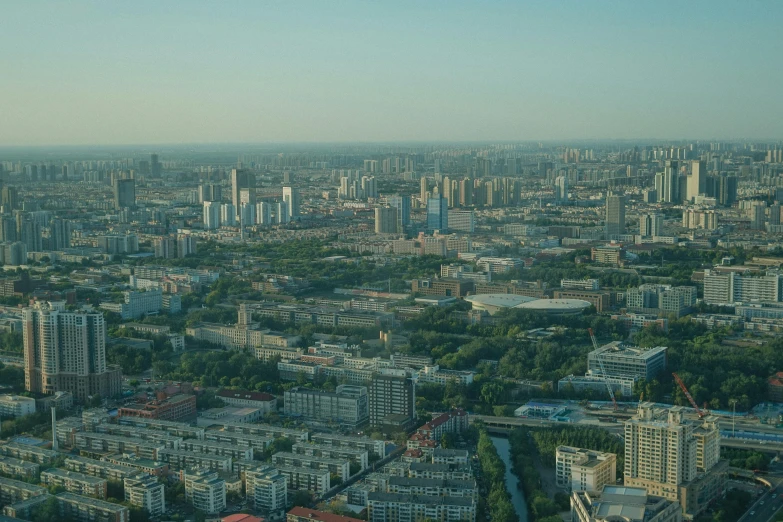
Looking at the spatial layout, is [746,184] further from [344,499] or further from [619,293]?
[344,499]

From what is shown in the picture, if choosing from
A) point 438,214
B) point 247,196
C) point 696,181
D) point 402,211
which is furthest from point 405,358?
point 696,181

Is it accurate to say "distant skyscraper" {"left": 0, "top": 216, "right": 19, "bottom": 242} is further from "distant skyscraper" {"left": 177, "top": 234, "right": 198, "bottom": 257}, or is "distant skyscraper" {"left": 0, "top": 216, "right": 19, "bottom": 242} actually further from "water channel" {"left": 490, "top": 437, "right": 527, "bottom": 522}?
"water channel" {"left": 490, "top": 437, "right": 527, "bottom": 522}

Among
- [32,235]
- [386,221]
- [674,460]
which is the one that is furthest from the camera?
[386,221]

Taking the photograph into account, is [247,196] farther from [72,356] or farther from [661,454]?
[661,454]

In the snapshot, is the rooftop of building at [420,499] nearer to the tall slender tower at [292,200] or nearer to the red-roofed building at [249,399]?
the red-roofed building at [249,399]

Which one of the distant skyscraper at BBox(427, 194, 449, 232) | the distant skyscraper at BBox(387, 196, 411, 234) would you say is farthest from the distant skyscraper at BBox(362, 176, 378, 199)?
the distant skyscraper at BBox(427, 194, 449, 232)

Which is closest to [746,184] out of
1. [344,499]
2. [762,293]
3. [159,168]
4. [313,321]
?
[762,293]

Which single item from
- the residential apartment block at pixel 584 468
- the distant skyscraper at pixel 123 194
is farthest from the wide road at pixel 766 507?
the distant skyscraper at pixel 123 194
